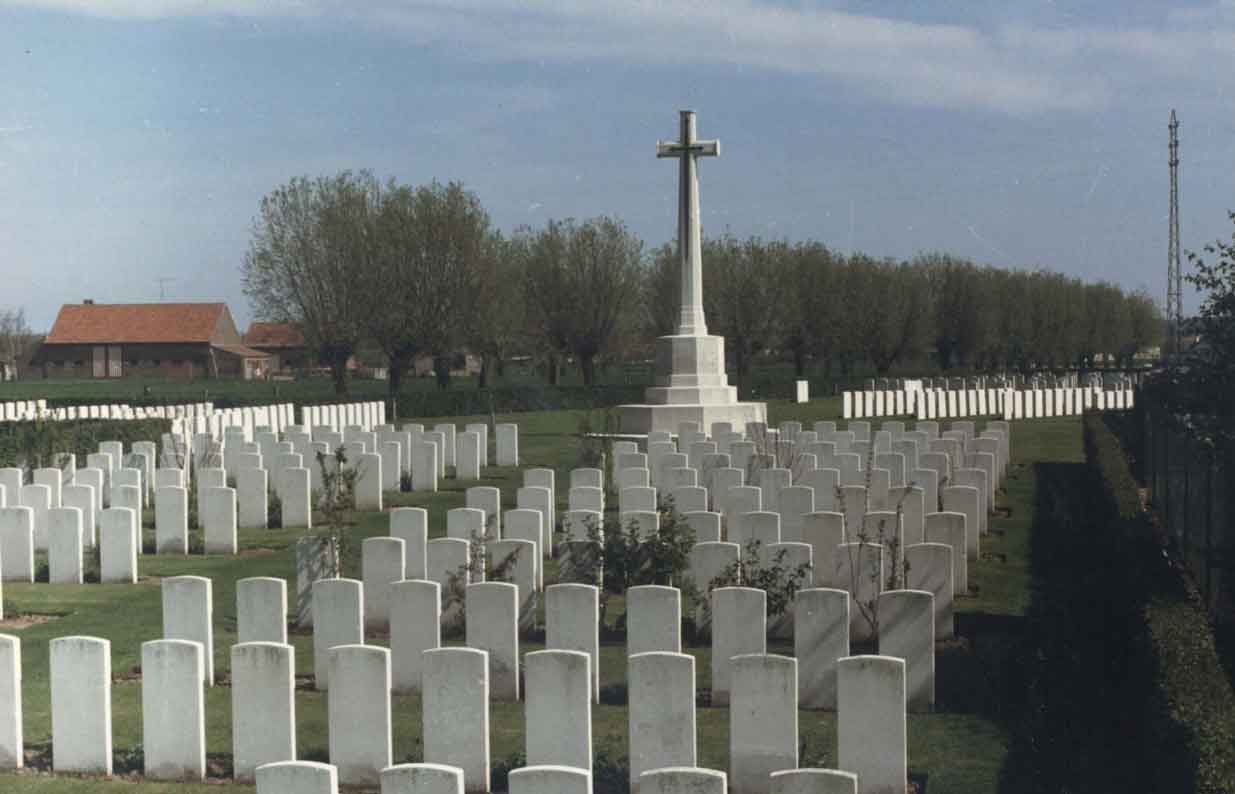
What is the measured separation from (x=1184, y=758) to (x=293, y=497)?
11805 mm

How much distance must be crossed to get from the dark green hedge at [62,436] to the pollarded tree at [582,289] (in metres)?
33.4

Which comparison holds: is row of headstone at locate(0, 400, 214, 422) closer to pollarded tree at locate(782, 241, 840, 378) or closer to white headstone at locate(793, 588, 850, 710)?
white headstone at locate(793, 588, 850, 710)

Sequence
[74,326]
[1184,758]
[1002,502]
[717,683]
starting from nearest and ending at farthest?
[1184,758] → [717,683] → [1002,502] → [74,326]

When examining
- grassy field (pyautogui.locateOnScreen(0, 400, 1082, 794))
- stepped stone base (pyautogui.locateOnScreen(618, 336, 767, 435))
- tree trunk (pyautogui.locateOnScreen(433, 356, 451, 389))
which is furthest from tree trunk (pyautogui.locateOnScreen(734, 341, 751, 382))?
grassy field (pyautogui.locateOnScreen(0, 400, 1082, 794))

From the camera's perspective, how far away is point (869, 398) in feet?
119

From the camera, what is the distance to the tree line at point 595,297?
42969 mm

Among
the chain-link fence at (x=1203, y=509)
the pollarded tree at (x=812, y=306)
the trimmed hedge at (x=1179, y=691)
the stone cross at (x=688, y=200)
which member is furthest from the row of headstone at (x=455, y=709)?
the pollarded tree at (x=812, y=306)

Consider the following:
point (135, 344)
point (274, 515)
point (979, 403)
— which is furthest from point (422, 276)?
point (135, 344)

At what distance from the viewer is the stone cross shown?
84.1 feet

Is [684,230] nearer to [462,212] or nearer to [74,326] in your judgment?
[462,212]

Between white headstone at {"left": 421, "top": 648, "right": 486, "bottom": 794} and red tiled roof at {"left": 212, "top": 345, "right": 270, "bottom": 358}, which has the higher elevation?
red tiled roof at {"left": 212, "top": 345, "right": 270, "bottom": 358}

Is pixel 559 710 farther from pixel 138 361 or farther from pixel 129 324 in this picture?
pixel 129 324

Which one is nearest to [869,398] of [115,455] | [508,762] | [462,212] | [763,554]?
[462,212]

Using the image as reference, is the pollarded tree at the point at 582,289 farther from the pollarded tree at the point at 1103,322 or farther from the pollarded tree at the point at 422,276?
the pollarded tree at the point at 1103,322
